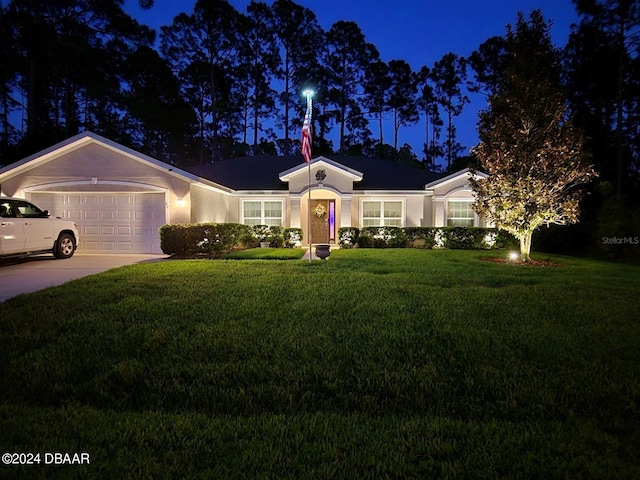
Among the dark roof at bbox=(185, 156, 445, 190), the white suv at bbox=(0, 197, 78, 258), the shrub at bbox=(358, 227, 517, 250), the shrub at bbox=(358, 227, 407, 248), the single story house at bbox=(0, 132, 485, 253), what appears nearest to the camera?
the white suv at bbox=(0, 197, 78, 258)

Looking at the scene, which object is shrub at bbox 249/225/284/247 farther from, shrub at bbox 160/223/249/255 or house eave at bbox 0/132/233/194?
house eave at bbox 0/132/233/194

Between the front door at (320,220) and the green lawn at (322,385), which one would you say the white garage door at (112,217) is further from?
the front door at (320,220)

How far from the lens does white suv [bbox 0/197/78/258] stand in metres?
9.14

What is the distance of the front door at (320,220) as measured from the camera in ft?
58.2

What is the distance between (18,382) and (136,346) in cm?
104

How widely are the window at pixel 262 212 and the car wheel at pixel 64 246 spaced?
732 centimetres

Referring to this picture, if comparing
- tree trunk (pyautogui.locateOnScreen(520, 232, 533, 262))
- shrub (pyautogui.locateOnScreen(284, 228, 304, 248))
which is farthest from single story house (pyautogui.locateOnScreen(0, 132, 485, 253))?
tree trunk (pyautogui.locateOnScreen(520, 232, 533, 262))

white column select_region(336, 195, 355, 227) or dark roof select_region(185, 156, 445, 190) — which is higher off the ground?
dark roof select_region(185, 156, 445, 190)

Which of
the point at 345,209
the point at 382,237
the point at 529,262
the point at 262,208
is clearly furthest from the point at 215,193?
the point at 529,262

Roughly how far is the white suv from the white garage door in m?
1.51

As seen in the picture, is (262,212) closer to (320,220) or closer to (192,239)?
(320,220)

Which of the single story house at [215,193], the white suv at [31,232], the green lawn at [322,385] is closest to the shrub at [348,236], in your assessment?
the single story house at [215,193]

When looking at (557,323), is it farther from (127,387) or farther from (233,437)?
(127,387)

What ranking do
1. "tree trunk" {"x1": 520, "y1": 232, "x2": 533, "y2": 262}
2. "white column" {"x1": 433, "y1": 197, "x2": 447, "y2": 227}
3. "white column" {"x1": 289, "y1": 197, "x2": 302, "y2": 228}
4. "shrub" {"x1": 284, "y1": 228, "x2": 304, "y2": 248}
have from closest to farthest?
"tree trunk" {"x1": 520, "y1": 232, "x2": 533, "y2": 262}
"shrub" {"x1": 284, "y1": 228, "x2": 304, "y2": 248}
"white column" {"x1": 433, "y1": 197, "x2": 447, "y2": 227}
"white column" {"x1": 289, "y1": 197, "x2": 302, "y2": 228}
